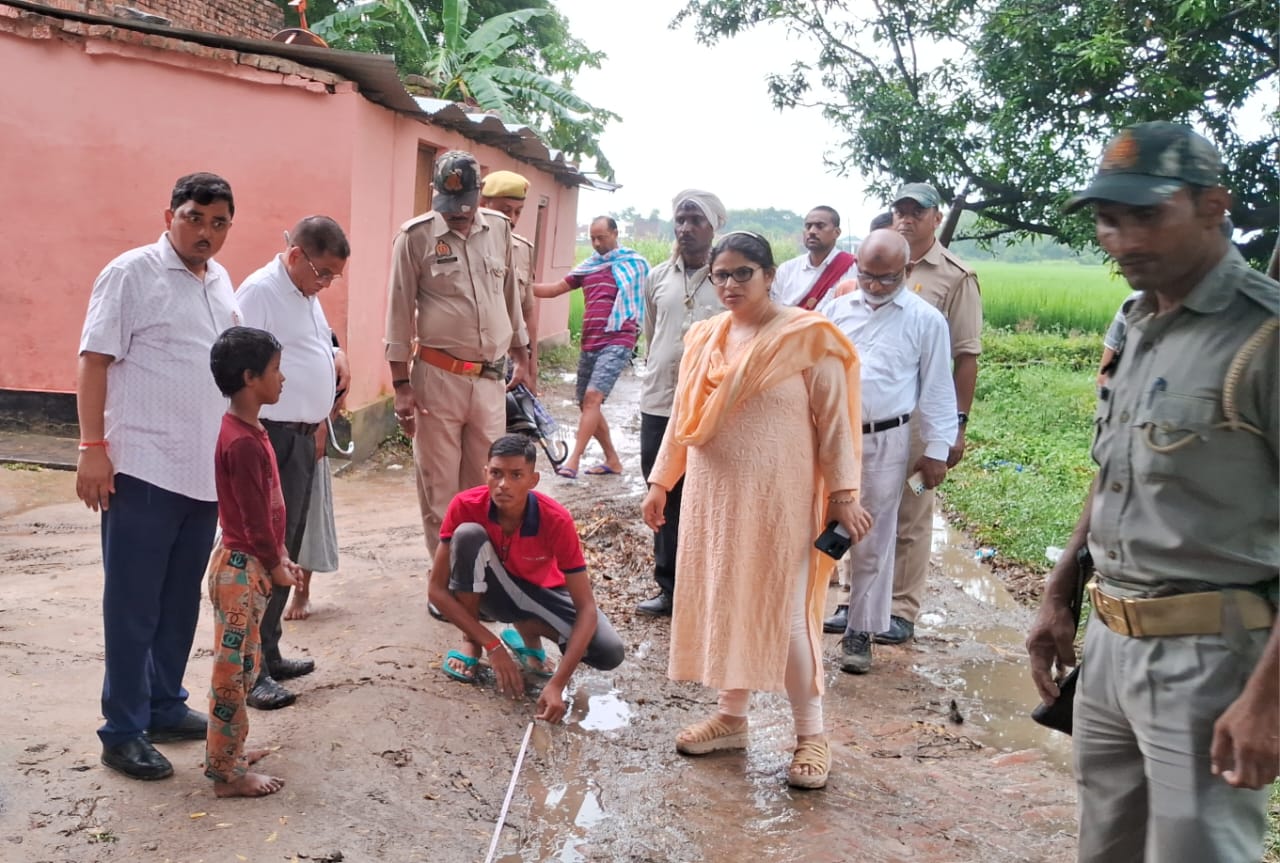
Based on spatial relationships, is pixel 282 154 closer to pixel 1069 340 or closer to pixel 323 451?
pixel 323 451

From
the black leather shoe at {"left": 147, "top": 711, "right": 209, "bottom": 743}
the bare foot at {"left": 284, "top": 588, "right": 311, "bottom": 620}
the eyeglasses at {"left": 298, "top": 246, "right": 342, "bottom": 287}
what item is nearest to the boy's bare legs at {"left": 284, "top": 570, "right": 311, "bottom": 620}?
the bare foot at {"left": 284, "top": 588, "right": 311, "bottom": 620}

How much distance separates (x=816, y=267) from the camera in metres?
6.16

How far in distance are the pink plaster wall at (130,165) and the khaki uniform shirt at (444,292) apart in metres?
3.70

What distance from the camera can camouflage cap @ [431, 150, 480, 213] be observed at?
4.88 m

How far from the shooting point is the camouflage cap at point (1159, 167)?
6.68ft

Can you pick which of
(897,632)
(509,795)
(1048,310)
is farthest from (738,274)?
(1048,310)

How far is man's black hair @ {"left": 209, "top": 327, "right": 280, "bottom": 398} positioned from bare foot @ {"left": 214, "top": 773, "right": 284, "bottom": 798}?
3.69 ft

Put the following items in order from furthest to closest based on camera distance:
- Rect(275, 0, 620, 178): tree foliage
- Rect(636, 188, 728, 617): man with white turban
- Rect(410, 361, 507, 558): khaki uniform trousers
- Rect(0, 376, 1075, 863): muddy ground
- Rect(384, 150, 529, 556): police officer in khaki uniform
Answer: Rect(275, 0, 620, 178): tree foliage → Rect(636, 188, 728, 617): man with white turban → Rect(410, 361, 507, 558): khaki uniform trousers → Rect(384, 150, 529, 556): police officer in khaki uniform → Rect(0, 376, 1075, 863): muddy ground

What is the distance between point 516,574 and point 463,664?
0.47 metres

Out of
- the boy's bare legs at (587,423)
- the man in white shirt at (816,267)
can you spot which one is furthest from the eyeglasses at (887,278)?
the boy's bare legs at (587,423)

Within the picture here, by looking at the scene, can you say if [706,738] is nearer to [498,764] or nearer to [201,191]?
[498,764]

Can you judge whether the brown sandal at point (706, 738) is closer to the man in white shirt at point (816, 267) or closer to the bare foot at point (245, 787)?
the bare foot at point (245, 787)

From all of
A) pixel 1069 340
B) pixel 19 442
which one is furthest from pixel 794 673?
pixel 1069 340

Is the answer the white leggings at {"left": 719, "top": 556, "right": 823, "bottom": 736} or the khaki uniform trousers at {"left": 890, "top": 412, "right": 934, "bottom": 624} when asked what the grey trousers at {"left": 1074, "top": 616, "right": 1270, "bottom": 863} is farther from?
the khaki uniform trousers at {"left": 890, "top": 412, "right": 934, "bottom": 624}
